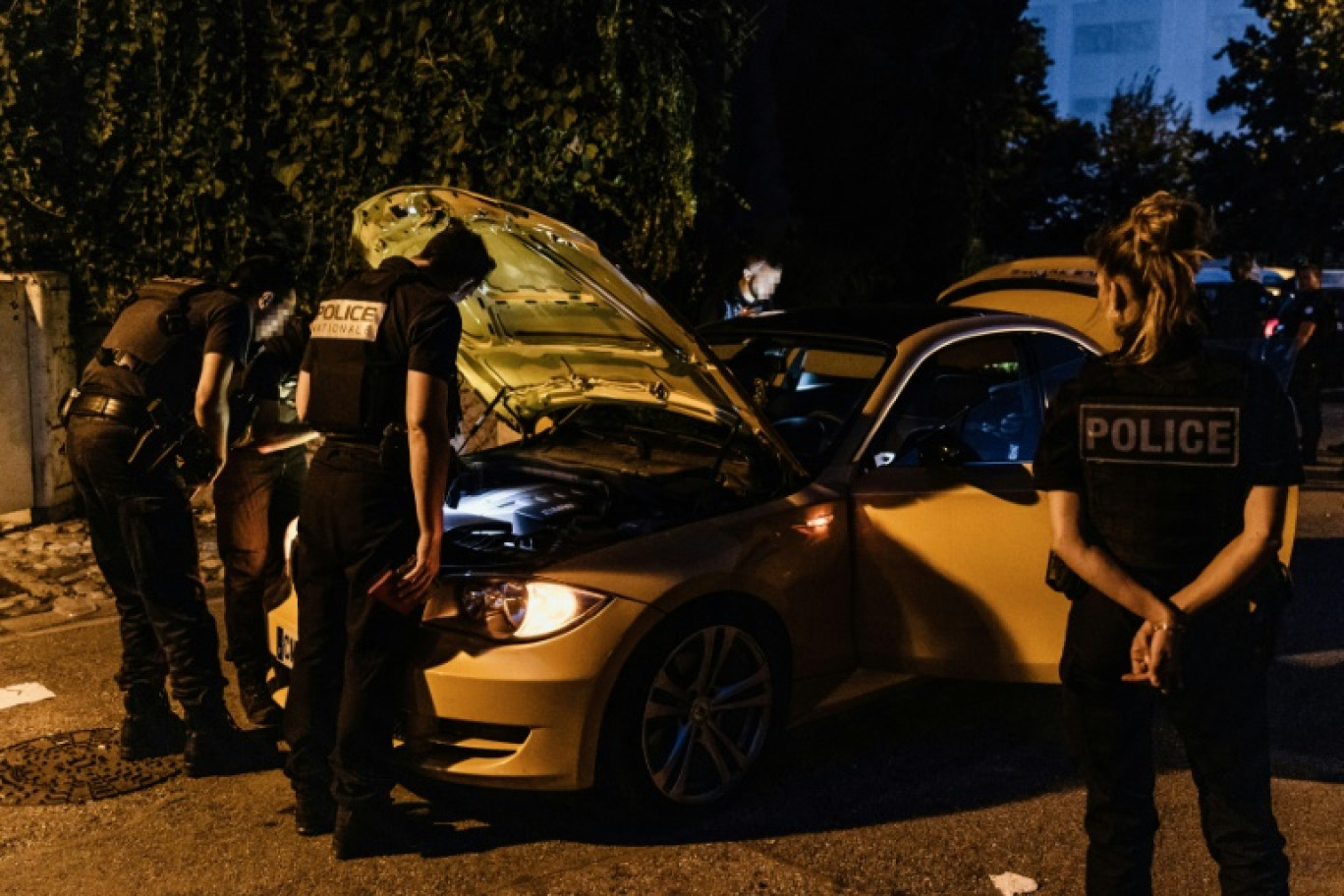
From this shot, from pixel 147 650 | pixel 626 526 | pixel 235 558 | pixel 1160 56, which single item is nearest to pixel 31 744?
pixel 147 650

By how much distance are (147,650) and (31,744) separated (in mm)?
607

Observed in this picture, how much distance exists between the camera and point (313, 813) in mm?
4219

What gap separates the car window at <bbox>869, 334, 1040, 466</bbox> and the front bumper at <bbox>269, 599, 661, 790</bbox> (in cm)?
163

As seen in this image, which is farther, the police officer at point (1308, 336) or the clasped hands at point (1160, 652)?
the police officer at point (1308, 336)

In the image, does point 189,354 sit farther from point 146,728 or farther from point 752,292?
point 752,292

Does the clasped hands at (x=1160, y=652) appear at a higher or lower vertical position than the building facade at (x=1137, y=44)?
lower

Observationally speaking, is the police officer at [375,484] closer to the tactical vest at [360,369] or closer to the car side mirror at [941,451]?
the tactical vest at [360,369]

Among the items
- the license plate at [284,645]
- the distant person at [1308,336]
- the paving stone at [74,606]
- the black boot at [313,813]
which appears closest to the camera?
the black boot at [313,813]

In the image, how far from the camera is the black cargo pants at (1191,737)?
294 cm

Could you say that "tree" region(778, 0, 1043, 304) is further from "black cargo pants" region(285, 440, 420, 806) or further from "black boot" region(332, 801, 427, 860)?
"black boot" region(332, 801, 427, 860)

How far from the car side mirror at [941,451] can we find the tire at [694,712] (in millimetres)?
787

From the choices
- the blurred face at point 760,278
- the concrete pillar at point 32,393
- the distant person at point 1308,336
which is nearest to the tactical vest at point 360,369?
the concrete pillar at point 32,393

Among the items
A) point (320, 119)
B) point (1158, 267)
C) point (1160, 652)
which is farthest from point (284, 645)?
point (320, 119)

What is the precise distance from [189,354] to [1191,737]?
3.33 metres
